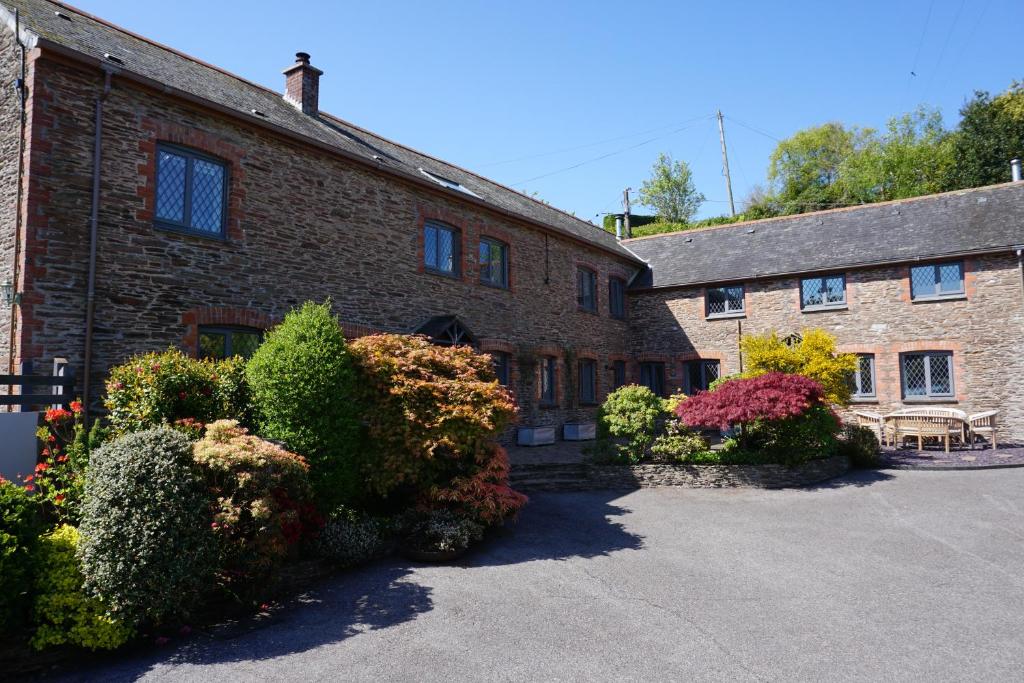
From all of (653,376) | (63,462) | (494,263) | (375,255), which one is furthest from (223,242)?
(653,376)

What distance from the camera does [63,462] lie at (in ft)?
23.3

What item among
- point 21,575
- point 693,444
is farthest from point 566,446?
point 21,575

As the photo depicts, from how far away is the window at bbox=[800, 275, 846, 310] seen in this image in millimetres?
19375

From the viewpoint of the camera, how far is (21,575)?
5.13 meters

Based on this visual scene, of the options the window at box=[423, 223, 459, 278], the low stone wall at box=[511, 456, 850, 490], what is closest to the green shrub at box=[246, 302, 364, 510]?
the low stone wall at box=[511, 456, 850, 490]

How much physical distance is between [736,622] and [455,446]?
4036 mm

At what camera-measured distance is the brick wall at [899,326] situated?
55.9 ft

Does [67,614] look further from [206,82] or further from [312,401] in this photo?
[206,82]

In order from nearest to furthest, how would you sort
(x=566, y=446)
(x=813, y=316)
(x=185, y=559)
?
(x=185, y=559)
(x=566, y=446)
(x=813, y=316)

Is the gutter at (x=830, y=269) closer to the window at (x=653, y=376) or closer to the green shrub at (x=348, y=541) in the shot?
the window at (x=653, y=376)

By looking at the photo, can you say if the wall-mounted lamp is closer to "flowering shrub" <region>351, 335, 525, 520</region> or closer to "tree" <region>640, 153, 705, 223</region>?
"flowering shrub" <region>351, 335, 525, 520</region>

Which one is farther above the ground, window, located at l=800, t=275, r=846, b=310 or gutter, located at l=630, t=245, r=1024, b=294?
gutter, located at l=630, t=245, r=1024, b=294

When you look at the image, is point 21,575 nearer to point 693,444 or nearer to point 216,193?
point 216,193

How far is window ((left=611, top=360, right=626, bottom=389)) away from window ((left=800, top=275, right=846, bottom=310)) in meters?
6.02
